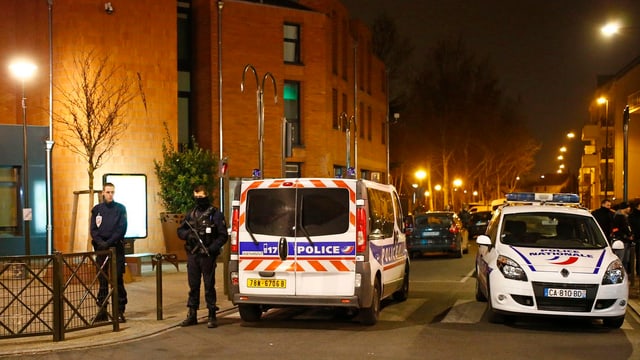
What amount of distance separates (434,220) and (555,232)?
12.4 m

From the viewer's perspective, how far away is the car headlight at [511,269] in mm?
10453

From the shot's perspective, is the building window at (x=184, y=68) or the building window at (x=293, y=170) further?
the building window at (x=293, y=170)

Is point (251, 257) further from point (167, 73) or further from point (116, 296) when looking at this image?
point (167, 73)

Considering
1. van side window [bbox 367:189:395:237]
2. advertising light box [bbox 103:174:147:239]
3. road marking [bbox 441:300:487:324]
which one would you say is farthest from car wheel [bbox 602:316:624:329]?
advertising light box [bbox 103:174:147:239]

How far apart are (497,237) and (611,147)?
5035 centimetres

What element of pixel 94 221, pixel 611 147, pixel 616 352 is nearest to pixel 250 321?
pixel 94 221

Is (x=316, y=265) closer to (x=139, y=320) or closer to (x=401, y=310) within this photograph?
(x=401, y=310)

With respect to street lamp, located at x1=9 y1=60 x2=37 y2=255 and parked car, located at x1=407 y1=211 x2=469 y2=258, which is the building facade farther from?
parked car, located at x1=407 y1=211 x2=469 y2=258

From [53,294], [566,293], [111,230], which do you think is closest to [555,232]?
[566,293]

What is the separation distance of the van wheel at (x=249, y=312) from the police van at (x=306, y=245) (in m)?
0.02

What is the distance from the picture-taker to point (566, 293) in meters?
10.2

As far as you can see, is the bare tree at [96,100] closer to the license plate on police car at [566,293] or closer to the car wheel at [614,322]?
the license plate on police car at [566,293]

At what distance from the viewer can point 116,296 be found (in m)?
10.5

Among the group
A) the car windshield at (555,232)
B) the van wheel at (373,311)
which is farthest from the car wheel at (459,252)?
the van wheel at (373,311)
